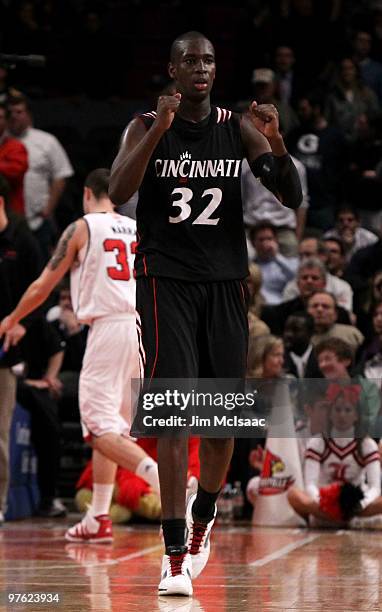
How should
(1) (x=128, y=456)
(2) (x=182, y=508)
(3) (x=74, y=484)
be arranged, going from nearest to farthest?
(2) (x=182, y=508) → (1) (x=128, y=456) → (3) (x=74, y=484)

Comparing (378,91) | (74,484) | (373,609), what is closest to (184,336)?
(373,609)

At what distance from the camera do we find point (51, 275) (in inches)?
315

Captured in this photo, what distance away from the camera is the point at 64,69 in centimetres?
1698

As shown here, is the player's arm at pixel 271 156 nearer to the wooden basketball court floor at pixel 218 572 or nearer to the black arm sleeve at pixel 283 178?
the black arm sleeve at pixel 283 178

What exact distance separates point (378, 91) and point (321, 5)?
1.43 metres

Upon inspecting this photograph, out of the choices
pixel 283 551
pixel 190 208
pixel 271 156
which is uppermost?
pixel 271 156

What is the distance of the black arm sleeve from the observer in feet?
17.9

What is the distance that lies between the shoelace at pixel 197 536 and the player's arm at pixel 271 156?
4.92 feet

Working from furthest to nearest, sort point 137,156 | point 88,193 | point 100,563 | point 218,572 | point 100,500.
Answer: point 88,193
point 100,500
point 100,563
point 218,572
point 137,156

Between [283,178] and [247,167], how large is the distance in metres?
8.20

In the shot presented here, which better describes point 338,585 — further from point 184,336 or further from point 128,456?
point 128,456

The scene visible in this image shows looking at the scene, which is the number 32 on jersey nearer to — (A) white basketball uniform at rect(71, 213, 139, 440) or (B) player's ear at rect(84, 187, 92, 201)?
(A) white basketball uniform at rect(71, 213, 139, 440)

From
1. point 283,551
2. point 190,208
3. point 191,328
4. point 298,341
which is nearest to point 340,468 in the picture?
point 298,341

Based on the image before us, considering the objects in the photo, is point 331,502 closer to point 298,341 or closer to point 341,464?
Answer: point 341,464
